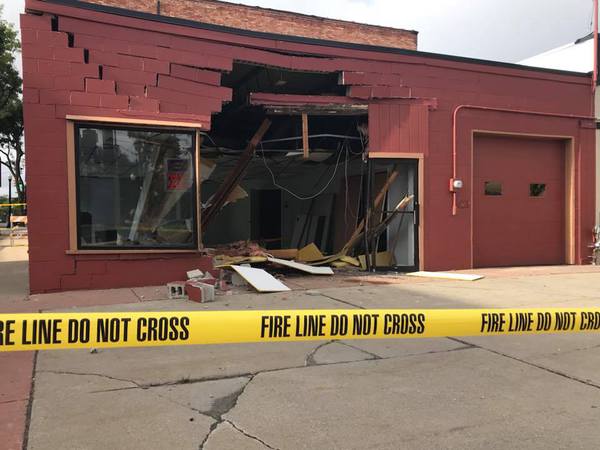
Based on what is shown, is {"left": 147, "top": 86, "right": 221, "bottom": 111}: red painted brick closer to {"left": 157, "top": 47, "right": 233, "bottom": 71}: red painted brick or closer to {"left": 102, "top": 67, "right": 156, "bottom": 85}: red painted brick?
{"left": 102, "top": 67, "right": 156, "bottom": 85}: red painted brick

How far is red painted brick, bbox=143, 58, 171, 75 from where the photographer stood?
8.67 metres

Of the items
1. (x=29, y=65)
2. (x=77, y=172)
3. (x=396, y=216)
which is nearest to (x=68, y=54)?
(x=29, y=65)

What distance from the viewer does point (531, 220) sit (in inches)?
483

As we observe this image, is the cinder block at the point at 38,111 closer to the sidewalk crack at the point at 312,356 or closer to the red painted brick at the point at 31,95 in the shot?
the red painted brick at the point at 31,95

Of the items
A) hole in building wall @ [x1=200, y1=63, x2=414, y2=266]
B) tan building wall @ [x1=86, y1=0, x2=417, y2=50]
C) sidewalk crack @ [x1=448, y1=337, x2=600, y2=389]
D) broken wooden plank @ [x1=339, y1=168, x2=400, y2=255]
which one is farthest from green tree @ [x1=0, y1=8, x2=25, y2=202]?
sidewalk crack @ [x1=448, y1=337, x2=600, y2=389]

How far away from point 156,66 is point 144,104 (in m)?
0.68

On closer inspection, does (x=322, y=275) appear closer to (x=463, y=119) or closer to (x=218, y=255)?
(x=218, y=255)

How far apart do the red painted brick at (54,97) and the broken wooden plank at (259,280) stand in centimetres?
377

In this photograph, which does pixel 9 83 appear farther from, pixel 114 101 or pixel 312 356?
pixel 312 356

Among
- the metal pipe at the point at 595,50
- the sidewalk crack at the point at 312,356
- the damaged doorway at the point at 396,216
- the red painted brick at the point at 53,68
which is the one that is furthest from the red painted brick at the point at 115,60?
the metal pipe at the point at 595,50

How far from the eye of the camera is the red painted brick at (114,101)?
8.36 meters

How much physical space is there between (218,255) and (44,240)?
342cm

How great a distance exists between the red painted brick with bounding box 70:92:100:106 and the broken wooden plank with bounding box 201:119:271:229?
10.6 feet

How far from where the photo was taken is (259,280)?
855 centimetres
